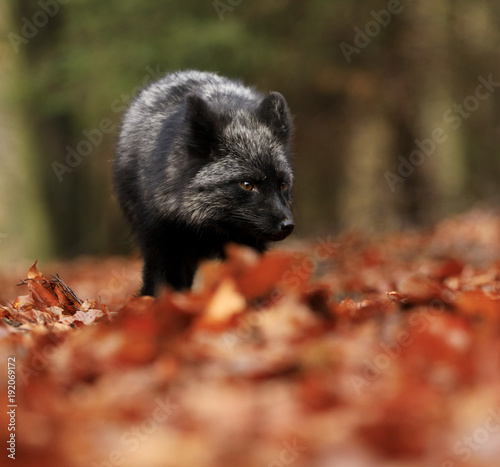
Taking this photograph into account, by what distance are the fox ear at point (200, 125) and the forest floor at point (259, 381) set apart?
8.07ft

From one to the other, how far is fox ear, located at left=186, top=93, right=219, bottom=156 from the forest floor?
2.46 m

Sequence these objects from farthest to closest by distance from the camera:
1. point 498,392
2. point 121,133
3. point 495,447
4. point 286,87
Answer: point 286,87
point 121,133
point 498,392
point 495,447

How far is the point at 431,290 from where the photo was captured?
410 cm

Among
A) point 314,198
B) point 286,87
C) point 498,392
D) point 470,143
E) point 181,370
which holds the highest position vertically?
point 498,392

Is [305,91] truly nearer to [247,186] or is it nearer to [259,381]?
[247,186]

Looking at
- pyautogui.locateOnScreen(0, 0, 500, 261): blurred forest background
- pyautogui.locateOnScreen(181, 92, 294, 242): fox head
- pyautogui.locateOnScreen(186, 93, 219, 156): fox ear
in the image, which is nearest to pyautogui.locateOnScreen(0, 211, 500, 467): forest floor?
pyautogui.locateOnScreen(181, 92, 294, 242): fox head

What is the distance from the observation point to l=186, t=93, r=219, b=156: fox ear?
5777 millimetres

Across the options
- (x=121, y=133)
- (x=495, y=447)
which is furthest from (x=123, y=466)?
(x=121, y=133)

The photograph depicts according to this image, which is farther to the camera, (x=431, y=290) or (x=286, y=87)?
(x=286, y=87)

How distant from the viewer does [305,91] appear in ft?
50.4

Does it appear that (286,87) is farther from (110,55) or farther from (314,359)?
(314,359)

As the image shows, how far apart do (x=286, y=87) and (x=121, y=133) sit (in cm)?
781

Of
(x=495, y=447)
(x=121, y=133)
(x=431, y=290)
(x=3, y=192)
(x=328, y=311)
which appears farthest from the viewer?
(x=3, y=192)

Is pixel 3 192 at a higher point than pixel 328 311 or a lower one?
lower
